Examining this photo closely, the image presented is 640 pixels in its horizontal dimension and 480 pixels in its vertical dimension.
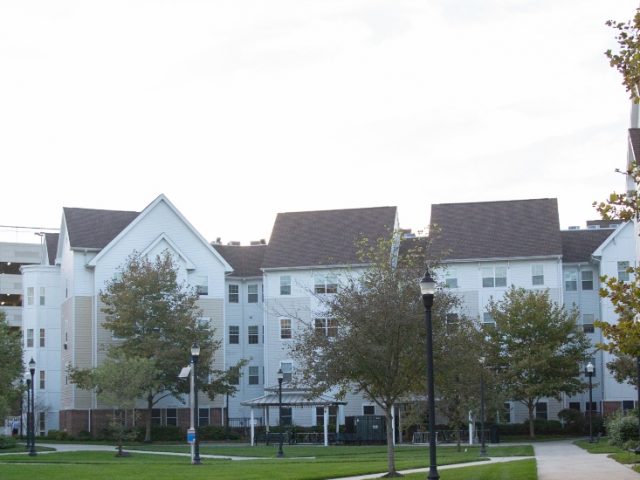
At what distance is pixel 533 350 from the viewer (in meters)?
67.4

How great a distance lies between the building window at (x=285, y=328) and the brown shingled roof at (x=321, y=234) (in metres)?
4.01

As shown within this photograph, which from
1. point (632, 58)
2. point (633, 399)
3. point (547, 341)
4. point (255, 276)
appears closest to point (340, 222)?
point (255, 276)

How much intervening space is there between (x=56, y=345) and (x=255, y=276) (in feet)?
50.6

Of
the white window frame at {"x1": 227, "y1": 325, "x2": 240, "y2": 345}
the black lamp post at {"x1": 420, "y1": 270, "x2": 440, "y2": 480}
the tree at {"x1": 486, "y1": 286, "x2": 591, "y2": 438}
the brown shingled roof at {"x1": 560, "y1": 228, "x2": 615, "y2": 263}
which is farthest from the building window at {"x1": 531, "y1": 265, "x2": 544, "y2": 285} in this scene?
the black lamp post at {"x1": 420, "y1": 270, "x2": 440, "y2": 480}

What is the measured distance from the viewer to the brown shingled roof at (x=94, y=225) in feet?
237

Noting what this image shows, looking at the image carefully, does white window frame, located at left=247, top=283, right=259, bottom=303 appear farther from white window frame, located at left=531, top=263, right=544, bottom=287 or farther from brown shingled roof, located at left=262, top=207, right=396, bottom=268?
white window frame, located at left=531, top=263, right=544, bottom=287

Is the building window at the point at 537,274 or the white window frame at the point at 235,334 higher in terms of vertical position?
the building window at the point at 537,274

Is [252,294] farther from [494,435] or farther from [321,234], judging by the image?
[494,435]

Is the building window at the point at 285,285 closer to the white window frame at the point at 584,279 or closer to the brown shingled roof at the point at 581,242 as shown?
the brown shingled roof at the point at 581,242

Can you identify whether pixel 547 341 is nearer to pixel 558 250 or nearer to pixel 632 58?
pixel 558 250

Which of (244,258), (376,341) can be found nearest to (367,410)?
(244,258)

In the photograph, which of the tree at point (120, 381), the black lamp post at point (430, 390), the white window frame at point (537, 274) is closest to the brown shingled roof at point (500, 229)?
the white window frame at point (537, 274)

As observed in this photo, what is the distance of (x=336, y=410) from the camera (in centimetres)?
7456

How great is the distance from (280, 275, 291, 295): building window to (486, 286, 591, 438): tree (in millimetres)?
15732
